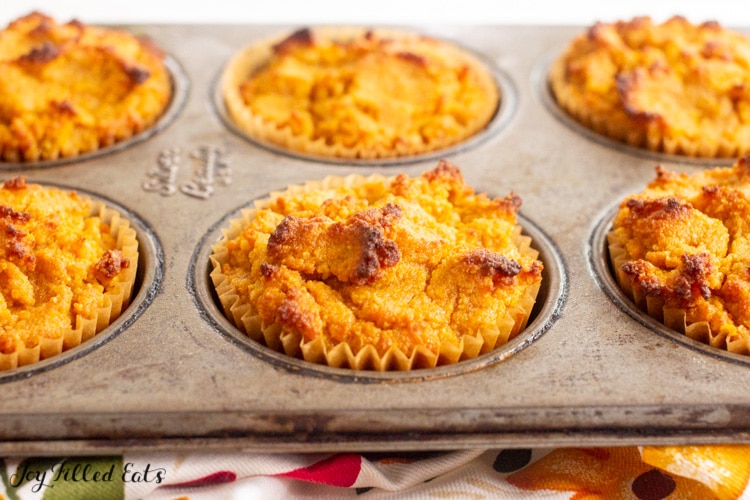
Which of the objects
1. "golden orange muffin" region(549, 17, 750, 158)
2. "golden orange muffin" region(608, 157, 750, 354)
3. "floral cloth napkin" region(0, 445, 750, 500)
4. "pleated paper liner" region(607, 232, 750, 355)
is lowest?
"floral cloth napkin" region(0, 445, 750, 500)

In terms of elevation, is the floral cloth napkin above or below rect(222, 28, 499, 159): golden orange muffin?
below

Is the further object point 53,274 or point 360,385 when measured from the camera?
point 53,274

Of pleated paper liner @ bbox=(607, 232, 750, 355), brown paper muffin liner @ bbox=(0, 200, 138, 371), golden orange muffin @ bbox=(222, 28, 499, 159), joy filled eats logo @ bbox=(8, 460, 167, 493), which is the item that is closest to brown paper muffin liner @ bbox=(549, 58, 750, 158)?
golden orange muffin @ bbox=(222, 28, 499, 159)

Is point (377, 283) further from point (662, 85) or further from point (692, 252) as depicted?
point (662, 85)

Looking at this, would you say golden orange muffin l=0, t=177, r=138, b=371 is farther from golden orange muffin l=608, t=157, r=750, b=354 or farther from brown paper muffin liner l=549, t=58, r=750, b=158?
brown paper muffin liner l=549, t=58, r=750, b=158

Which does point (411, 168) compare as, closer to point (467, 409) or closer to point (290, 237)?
point (290, 237)

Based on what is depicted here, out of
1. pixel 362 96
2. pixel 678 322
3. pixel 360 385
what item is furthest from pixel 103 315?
pixel 678 322

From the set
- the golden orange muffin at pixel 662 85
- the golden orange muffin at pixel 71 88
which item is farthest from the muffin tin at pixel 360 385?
the golden orange muffin at pixel 662 85
